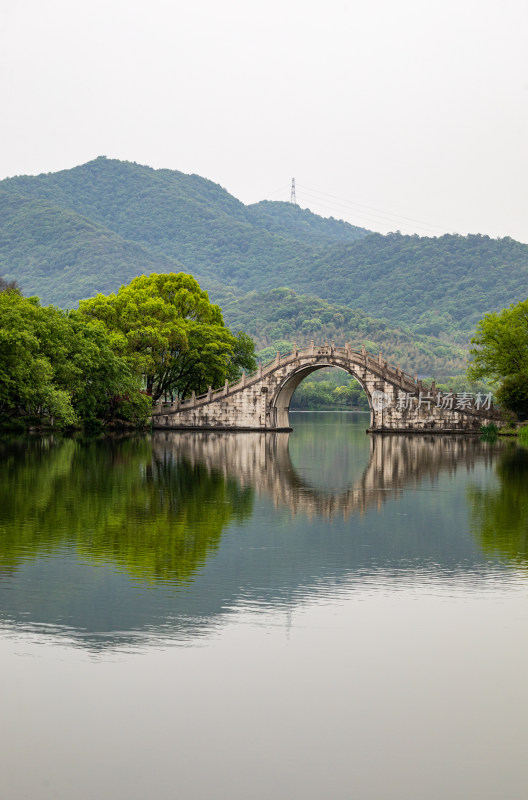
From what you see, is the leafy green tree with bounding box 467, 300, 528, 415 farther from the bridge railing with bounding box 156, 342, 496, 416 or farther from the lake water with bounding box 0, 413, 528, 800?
the lake water with bounding box 0, 413, 528, 800

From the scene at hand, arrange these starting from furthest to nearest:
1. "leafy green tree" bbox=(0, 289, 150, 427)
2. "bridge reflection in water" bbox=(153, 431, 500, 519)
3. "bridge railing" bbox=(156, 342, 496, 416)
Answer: "bridge railing" bbox=(156, 342, 496, 416) < "leafy green tree" bbox=(0, 289, 150, 427) < "bridge reflection in water" bbox=(153, 431, 500, 519)

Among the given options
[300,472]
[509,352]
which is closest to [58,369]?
[300,472]

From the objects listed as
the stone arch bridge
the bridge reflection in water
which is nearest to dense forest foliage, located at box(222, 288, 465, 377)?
the stone arch bridge

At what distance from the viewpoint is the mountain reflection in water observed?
1143cm

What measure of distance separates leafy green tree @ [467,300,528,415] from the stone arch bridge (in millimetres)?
3978

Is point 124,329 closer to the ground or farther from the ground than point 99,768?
farther from the ground

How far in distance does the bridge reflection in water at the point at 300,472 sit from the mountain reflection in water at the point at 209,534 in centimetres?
13

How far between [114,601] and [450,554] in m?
5.86

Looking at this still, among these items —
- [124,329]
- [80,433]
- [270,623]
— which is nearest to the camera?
[270,623]

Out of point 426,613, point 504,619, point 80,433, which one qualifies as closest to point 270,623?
point 426,613

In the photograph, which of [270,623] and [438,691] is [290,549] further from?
[438,691]

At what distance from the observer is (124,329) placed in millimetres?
56750

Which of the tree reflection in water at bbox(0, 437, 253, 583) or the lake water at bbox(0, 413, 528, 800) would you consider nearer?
the lake water at bbox(0, 413, 528, 800)

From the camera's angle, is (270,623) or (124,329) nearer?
(270,623)
